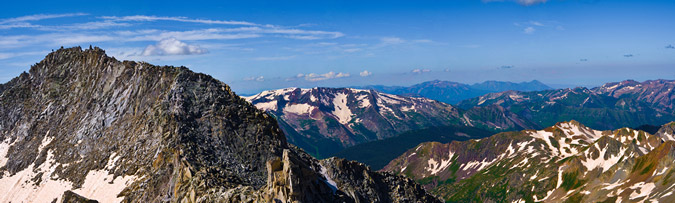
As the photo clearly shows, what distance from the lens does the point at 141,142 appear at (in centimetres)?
9112

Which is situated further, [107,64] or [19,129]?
[19,129]

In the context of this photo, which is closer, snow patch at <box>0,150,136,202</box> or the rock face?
the rock face

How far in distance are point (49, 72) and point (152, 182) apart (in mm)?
109208

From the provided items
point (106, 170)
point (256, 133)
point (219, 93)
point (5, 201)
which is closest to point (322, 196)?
point (256, 133)

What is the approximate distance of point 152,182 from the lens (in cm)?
7106

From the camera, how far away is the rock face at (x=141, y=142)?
197 ft

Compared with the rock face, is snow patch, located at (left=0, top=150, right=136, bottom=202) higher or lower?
lower

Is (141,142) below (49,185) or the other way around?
the other way around

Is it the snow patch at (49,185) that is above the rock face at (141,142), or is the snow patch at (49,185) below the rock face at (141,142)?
below

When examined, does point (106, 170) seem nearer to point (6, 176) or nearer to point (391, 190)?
point (6, 176)

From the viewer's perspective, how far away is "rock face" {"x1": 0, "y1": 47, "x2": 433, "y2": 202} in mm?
60062

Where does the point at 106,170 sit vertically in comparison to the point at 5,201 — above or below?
above

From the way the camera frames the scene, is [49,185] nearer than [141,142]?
No

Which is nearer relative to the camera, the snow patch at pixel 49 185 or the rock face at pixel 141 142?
the rock face at pixel 141 142
